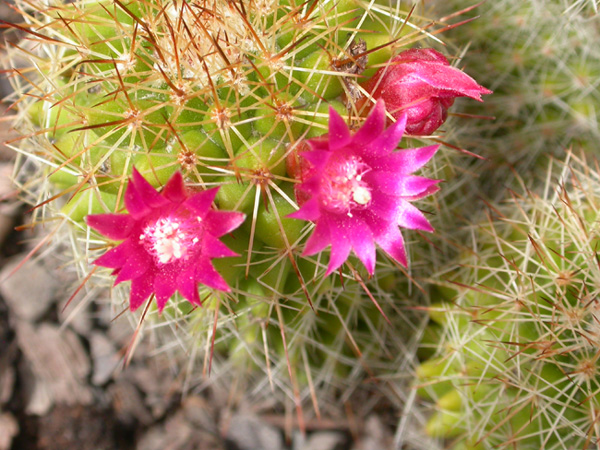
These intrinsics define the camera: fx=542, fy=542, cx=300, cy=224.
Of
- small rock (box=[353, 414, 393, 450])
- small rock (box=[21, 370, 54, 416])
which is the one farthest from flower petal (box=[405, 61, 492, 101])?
small rock (box=[21, 370, 54, 416])

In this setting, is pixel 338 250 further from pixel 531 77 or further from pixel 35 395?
pixel 35 395

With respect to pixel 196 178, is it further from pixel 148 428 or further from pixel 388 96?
pixel 148 428

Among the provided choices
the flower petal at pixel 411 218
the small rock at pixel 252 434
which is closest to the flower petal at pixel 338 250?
the flower petal at pixel 411 218

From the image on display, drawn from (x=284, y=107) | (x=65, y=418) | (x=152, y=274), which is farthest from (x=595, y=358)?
(x=65, y=418)

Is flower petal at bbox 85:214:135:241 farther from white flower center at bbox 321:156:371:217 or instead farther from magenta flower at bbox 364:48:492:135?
magenta flower at bbox 364:48:492:135

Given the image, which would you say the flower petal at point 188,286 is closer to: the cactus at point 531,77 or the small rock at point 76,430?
the cactus at point 531,77

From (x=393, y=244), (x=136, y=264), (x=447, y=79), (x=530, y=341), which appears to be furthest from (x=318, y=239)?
(x=530, y=341)
